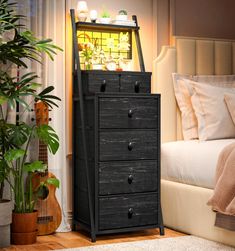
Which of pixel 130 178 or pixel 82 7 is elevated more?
pixel 82 7

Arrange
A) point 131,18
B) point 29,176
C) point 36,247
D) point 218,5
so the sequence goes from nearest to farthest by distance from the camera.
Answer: point 36,247, point 29,176, point 131,18, point 218,5

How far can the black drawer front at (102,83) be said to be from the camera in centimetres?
423

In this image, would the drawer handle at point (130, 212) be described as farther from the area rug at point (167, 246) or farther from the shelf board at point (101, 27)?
the shelf board at point (101, 27)

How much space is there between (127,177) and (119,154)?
0.59 feet

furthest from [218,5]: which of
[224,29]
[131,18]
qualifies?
[131,18]

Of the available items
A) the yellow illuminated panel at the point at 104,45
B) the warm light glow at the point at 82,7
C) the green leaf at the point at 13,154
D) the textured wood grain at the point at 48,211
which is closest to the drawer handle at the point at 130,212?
the textured wood grain at the point at 48,211

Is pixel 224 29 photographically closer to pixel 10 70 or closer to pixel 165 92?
pixel 165 92

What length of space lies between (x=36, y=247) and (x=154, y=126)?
3.92 ft

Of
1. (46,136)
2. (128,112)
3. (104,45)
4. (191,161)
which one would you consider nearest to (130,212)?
(191,161)

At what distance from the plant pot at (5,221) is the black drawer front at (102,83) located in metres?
0.99

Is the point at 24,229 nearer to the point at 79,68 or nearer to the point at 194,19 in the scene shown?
the point at 79,68

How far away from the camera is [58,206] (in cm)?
432

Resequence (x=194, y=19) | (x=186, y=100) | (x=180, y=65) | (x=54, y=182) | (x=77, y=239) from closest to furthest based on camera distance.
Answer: (x=54, y=182) < (x=77, y=239) < (x=186, y=100) < (x=180, y=65) < (x=194, y=19)

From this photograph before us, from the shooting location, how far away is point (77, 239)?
417 centimetres
